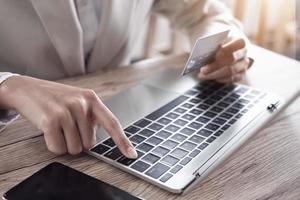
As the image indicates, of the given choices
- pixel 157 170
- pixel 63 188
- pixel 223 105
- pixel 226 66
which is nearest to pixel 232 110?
pixel 223 105

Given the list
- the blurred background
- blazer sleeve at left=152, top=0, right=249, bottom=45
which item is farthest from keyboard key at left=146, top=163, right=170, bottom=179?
the blurred background

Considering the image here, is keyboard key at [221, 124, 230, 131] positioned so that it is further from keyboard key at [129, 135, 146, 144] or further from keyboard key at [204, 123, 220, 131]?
keyboard key at [129, 135, 146, 144]

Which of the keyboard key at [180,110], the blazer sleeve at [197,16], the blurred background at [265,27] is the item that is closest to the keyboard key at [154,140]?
the keyboard key at [180,110]

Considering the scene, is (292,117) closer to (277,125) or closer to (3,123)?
(277,125)

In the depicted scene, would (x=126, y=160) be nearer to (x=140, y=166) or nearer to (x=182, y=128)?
(x=140, y=166)

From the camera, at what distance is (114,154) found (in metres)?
0.63

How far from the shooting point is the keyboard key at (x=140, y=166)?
596mm

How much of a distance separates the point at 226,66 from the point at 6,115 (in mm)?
419

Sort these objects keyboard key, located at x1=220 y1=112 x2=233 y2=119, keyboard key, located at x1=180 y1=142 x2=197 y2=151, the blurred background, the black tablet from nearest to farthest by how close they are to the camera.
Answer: the black tablet, keyboard key, located at x1=180 y1=142 x2=197 y2=151, keyboard key, located at x1=220 y1=112 x2=233 y2=119, the blurred background

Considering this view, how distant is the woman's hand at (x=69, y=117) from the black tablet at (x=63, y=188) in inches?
1.9

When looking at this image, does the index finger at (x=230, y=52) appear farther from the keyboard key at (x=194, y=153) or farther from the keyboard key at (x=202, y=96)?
the keyboard key at (x=194, y=153)

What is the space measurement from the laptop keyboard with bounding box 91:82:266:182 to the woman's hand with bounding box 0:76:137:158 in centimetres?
2

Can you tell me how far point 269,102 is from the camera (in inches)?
31.6

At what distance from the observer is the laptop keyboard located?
611 mm
